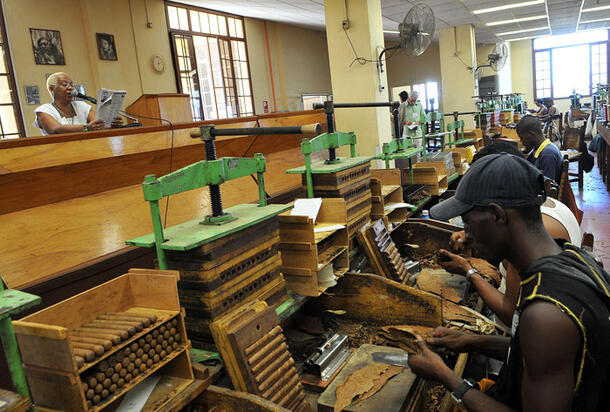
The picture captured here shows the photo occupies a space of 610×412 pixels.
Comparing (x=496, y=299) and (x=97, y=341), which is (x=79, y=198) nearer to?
(x=97, y=341)

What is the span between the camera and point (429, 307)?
2320 millimetres

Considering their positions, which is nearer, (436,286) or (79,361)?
(79,361)

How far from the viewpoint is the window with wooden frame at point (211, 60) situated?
9.45 metres

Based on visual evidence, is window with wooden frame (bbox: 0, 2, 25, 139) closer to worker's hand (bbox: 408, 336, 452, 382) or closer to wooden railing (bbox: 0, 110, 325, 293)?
wooden railing (bbox: 0, 110, 325, 293)

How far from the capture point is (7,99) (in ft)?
22.1

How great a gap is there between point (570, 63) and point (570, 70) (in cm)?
28

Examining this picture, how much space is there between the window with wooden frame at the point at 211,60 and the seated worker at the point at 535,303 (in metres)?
8.89

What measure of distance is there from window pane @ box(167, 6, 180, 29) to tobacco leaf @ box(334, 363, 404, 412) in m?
8.91

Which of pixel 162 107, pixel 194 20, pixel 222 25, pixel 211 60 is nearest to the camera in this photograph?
pixel 162 107

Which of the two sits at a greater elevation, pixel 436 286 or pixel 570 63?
pixel 570 63

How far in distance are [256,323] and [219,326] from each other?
14 centimetres

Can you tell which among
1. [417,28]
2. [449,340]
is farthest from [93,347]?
[417,28]

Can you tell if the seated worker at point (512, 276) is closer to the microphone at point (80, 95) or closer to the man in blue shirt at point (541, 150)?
the man in blue shirt at point (541, 150)

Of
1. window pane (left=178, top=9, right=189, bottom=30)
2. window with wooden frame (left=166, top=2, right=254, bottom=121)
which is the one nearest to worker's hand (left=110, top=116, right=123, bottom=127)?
window with wooden frame (left=166, top=2, right=254, bottom=121)
